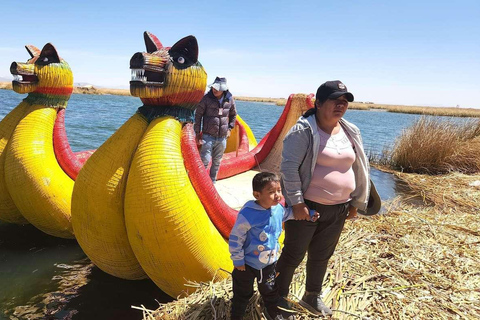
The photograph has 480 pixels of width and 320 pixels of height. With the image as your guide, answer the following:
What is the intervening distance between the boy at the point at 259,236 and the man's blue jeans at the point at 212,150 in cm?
264

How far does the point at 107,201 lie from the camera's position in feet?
9.91

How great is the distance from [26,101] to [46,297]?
2.49m

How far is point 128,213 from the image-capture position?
2.94 meters

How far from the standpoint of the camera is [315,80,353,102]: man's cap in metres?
2.15

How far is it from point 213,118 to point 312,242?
2.74 meters

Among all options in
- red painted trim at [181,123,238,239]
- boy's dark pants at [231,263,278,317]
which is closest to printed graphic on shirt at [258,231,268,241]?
boy's dark pants at [231,263,278,317]

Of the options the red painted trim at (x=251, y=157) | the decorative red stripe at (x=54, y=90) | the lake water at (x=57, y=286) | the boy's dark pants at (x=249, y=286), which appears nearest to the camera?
the boy's dark pants at (x=249, y=286)

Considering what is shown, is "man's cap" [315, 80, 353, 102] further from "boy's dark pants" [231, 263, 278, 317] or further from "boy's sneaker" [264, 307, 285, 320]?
"boy's sneaker" [264, 307, 285, 320]

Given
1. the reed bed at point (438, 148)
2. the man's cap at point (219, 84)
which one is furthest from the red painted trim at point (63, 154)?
the reed bed at point (438, 148)

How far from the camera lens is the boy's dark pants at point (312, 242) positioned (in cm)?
230

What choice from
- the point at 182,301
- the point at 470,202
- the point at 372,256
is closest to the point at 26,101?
the point at 182,301

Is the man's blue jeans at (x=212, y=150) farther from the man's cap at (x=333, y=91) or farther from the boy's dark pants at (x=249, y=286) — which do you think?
the man's cap at (x=333, y=91)

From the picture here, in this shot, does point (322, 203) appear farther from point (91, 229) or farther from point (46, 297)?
point (46, 297)

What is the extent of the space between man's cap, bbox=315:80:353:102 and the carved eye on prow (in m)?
1.45
